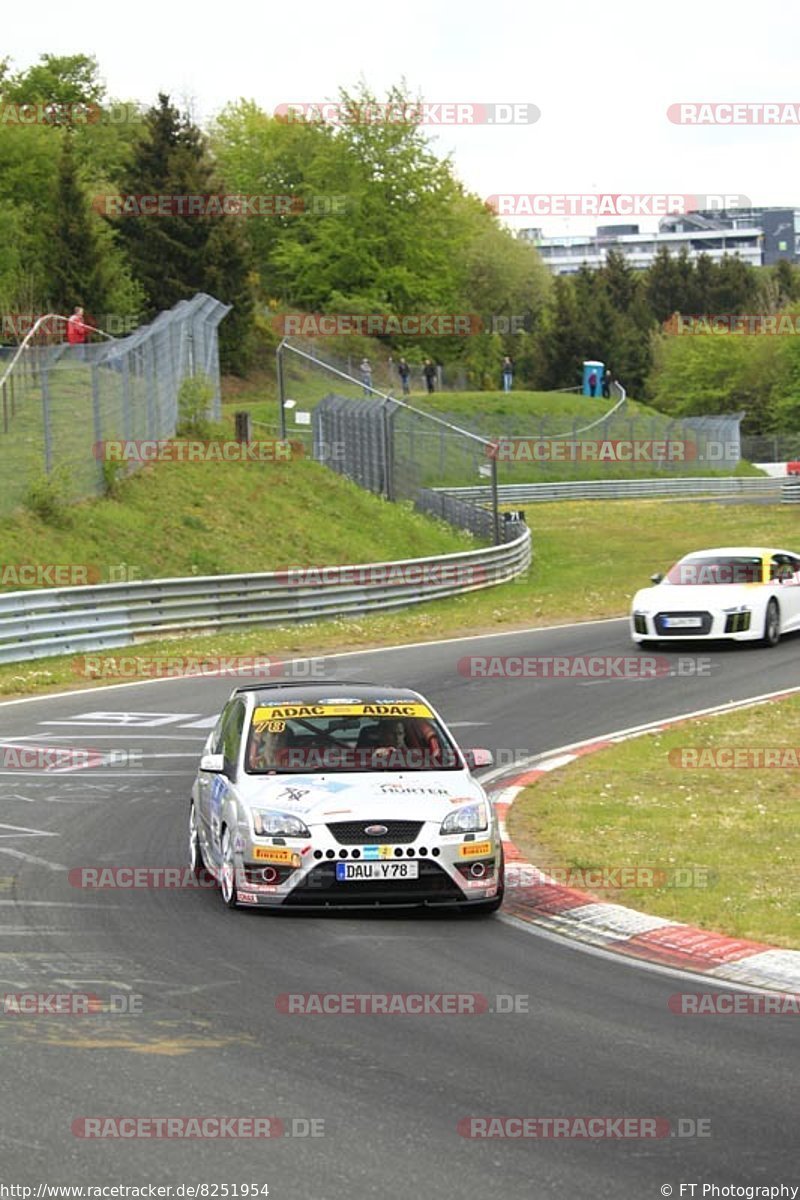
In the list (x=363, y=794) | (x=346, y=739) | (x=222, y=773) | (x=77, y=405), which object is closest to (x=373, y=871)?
(x=363, y=794)

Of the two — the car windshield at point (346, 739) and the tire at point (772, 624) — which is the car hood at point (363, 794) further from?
the tire at point (772, 624)

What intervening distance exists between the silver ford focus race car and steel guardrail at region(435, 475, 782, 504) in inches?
1952

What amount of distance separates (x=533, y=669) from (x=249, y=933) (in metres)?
14.5

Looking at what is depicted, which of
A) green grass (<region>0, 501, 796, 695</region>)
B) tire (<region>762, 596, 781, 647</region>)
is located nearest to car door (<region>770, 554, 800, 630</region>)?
tire (<region>762, 596, 781, 647</region>)

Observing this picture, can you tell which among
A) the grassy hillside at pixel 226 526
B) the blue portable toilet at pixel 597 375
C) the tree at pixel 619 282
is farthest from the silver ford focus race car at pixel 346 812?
the tree at pixel 619 282

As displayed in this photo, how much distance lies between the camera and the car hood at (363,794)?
10.5 metres

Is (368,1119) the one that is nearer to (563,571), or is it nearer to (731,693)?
(731,693)

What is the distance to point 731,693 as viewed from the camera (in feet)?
72.2

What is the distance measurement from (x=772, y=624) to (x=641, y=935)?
1639 centimetres

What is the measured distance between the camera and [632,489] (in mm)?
72875

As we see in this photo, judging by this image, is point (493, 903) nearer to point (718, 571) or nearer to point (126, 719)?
point (126, 719)

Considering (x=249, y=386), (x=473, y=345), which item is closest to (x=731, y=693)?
(x=249, y=386)

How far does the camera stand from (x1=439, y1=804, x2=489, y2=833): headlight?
34.6ft

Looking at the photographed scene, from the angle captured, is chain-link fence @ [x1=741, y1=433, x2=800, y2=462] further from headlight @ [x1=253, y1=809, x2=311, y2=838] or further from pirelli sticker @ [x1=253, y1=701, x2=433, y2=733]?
headlight @ [x1=253, y1=809, x2=311, y2=838]
